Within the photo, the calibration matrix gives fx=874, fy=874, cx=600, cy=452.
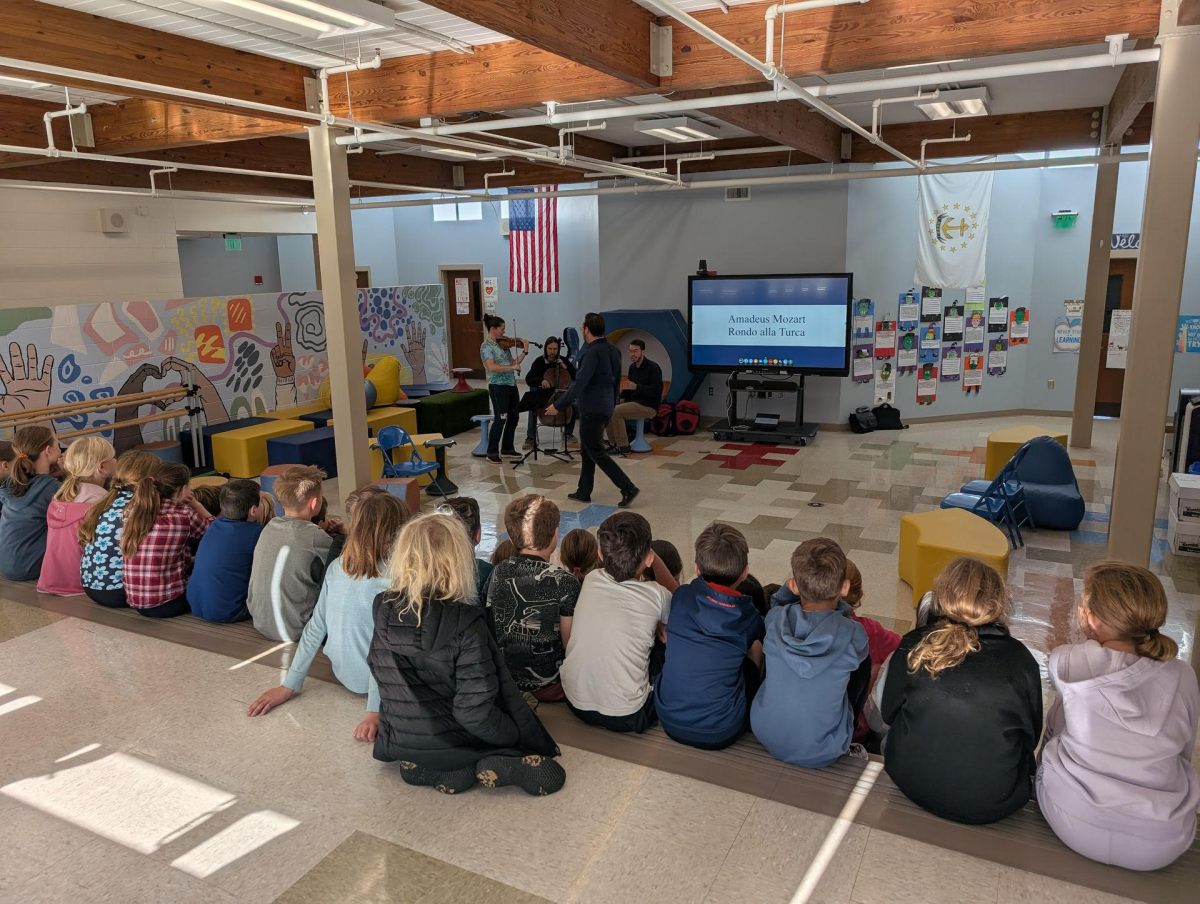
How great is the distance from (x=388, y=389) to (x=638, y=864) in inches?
327

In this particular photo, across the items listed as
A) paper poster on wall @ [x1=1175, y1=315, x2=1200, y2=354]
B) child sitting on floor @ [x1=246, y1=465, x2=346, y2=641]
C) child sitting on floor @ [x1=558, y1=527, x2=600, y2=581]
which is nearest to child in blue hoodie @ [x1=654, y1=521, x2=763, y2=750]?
child sitting on floor @ [x1=558, y1=527, x2=600, y2=581]

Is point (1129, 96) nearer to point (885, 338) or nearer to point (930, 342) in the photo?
point (885, 338)

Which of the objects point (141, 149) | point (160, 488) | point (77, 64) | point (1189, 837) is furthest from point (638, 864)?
point (141, 149)

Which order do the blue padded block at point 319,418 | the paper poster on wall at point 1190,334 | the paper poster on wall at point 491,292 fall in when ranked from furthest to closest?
the paper poster on wall at point 491,292 < the paper poster on wall at point 1190,334 < the blue padded block at point 319,418

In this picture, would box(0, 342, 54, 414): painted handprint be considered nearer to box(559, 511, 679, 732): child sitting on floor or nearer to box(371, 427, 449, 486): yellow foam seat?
box(371, 427, 449, 486): yellow foam seat

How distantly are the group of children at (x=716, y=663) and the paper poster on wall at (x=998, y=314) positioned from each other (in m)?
8.76

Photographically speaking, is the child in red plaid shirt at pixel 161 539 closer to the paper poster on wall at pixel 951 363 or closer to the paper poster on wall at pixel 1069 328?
the paper poster on wall at pixel 951 363

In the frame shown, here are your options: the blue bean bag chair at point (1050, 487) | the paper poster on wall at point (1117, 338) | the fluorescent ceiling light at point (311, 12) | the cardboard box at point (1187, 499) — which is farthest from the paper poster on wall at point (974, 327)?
the fluorescent ceiling light at point (311, 12)

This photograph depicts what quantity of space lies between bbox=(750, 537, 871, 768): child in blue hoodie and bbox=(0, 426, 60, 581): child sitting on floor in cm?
409

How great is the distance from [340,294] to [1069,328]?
30.1 ft

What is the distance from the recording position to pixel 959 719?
2.63m

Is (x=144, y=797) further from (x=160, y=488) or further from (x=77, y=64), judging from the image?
(x=77, y=64)

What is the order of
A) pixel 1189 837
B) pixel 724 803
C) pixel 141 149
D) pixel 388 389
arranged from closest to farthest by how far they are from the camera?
pixel 1189 837 < pixel 724 803 < pixel 141 149 < pixel 388 389

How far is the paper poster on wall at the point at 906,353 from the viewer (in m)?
10.8
